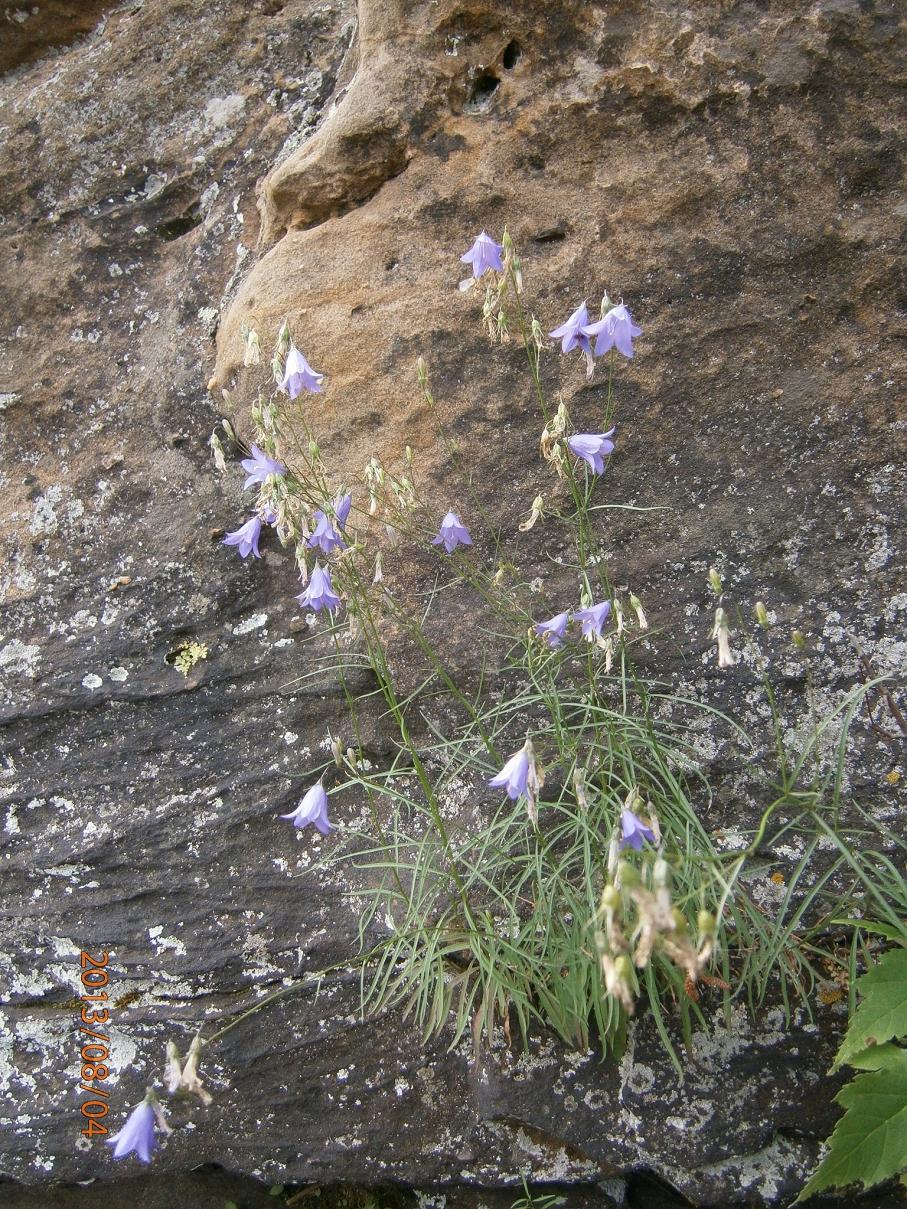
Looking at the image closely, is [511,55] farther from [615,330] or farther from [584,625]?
[584,625]

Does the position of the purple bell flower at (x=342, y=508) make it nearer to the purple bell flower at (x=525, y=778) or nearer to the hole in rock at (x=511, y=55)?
the purple bell flower at (x=525, y=778)

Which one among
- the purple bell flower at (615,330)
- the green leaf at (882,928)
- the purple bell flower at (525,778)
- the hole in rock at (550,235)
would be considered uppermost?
the hole in rock at (550,235)

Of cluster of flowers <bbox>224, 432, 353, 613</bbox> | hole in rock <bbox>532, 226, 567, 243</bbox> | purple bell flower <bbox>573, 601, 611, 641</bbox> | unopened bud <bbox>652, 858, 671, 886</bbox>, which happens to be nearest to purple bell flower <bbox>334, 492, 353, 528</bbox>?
cluster of flowers <bbox>224, 432, 353, 613</bbox>

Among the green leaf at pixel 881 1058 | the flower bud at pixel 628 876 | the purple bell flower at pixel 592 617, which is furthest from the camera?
the purple bell flower at pixel 592 617

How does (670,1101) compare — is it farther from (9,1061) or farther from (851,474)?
(9,1061)

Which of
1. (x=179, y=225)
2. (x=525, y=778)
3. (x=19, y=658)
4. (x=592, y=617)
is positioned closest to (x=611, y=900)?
(x=525, y=778)

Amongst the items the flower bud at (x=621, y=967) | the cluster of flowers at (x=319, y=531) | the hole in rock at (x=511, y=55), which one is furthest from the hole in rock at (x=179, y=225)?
the flower bud at (x=621, y=967)

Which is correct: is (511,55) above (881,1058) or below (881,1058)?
above
